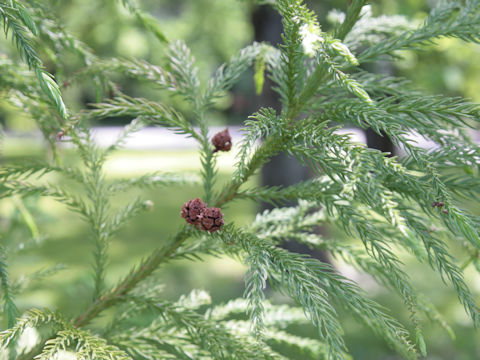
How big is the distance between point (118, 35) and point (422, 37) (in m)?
8.40

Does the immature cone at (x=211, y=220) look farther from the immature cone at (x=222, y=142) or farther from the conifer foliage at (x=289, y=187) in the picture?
the immature cone at (x=222, y=142)

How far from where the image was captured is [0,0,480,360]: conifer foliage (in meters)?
1.00

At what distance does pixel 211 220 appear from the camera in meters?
1.13

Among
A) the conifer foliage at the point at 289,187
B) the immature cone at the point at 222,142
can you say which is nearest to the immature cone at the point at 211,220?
Result: the conifer foliage at the point at 289,187

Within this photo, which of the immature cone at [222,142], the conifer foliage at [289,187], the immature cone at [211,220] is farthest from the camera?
the immature cone at [222,142]

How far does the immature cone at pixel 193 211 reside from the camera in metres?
1.15

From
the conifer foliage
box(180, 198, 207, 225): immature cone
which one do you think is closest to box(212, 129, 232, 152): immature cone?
the conifer foliage

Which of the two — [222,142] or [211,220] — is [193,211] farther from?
[222,142]

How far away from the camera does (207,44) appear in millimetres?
12188

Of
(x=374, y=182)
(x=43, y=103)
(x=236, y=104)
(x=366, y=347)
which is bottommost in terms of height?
(x=236, y=104)

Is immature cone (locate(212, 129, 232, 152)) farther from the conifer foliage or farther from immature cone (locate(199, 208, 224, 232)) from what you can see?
immature cone (locate(199, 208, 224, 232))

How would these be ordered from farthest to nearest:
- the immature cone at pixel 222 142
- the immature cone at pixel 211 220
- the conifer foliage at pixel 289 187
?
1. the immature cone at pixel 222 142
2. the immature cone at pixel 211 220
3. the conifer foliage at pixel 289 187

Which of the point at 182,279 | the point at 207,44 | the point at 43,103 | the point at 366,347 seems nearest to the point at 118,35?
the point at 207,44

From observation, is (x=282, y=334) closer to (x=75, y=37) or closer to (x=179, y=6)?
(x=75, y=37)
